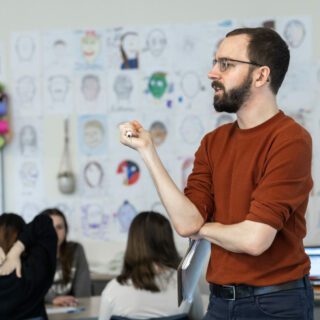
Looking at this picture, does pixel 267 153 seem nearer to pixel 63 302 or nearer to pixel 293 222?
pixel 293 222

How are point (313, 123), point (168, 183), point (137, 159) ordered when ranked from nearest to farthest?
point (168, 183)
point (313, 123)
point (137, 159)

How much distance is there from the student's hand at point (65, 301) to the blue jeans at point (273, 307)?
7.04 ft

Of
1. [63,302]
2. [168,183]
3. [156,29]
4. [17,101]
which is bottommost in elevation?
[63,302]

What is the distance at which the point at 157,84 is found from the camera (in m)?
4.86

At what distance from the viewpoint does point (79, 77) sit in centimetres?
501

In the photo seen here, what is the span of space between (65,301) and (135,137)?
2264 mm

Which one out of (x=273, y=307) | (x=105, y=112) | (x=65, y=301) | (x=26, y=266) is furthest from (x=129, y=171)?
(x=273, y=307)

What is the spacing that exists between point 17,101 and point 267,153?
372 cm

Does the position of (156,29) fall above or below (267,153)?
above

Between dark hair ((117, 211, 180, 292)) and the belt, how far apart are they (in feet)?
4.32

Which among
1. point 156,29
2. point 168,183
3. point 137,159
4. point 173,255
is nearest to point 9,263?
point 173,255

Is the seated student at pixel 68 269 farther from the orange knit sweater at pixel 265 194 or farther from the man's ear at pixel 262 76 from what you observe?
the man's ear at pixel 262 76

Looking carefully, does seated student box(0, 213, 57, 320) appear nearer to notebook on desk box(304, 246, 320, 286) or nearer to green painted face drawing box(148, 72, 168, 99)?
notebook on desk box(304, 246, 320, 286)

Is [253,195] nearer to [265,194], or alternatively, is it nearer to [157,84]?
[265,194]
